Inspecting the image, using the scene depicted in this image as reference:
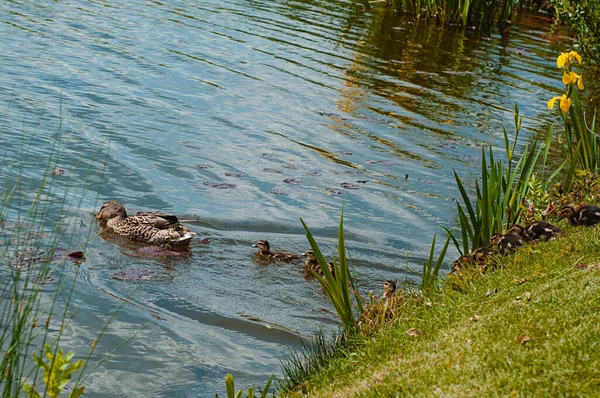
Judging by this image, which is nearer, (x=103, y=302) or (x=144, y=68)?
(x=103, y=302)

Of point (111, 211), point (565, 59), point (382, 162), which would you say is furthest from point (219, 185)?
point (565, 59)

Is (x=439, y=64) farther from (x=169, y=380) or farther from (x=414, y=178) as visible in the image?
(x=169, y=380)

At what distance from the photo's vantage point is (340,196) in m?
11.2

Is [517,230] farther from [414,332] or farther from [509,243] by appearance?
[414,332]

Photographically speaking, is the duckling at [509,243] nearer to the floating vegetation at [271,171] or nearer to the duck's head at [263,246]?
the duck's head at [263,246]

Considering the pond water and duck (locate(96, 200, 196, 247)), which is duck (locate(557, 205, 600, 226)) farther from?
duck (locate(96, 200, 196, 247))

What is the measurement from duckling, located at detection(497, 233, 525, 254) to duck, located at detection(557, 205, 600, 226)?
0.65 m

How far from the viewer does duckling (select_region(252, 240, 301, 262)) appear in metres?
8.92

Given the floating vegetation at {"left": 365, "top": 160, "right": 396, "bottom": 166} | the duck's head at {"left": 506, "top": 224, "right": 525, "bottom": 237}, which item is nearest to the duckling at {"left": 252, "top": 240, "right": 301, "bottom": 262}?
the duck's head at {"left": 506, "top": 224, "right": 525, "bottom": 237}

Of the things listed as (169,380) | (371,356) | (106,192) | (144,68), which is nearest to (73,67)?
(144,68)

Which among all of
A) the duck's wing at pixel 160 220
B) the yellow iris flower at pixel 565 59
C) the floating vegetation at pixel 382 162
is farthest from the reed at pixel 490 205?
the floating vegetation at pixel 382 162

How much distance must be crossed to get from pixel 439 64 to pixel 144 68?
7052 mm

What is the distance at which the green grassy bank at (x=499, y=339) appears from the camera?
4.43 metres

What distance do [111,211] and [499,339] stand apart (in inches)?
225
